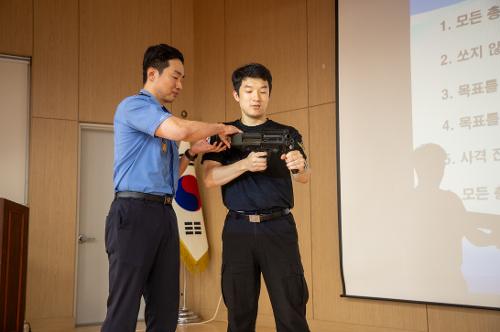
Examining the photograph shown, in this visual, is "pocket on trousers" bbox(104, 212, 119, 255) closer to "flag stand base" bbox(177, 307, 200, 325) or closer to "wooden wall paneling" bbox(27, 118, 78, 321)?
"wooden wall paneling" bbox(27, 118, 78, 321)

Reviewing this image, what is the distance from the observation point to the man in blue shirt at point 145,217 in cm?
217

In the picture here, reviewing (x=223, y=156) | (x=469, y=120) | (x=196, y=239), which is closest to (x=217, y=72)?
(x=196, y=239)

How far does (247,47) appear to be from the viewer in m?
5.66

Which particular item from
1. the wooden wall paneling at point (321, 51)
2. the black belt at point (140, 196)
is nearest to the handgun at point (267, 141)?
the black belt at point (140, 196)

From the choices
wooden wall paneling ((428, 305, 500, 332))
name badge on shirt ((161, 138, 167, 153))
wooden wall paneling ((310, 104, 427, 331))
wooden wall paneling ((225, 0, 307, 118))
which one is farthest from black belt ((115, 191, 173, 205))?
wooden wall paneling ((225, 0, 307, 118))

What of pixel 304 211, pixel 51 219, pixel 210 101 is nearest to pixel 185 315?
pixel 51 219

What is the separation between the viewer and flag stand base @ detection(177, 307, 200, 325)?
5598 mm

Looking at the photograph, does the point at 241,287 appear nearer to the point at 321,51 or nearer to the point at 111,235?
the point at 111,235

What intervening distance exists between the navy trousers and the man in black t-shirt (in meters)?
0.25

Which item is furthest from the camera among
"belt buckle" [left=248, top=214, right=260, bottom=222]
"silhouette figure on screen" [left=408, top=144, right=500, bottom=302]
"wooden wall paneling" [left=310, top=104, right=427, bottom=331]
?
"wooden wall paneling" [left=310, top=104, right=427, bottom=331]

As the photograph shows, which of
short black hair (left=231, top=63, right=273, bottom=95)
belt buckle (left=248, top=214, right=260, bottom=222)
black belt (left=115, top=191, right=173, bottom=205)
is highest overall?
short black hair (left=231, top=63, right=273, bottom=95)

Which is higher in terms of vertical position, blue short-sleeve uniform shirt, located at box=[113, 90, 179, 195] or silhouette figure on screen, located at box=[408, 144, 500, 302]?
blue short-sleeve uniform shirt, located at box=[113, 90, 179, 195]

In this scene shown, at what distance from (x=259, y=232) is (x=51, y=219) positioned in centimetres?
366

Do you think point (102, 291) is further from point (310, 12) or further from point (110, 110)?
point (310, 12)
